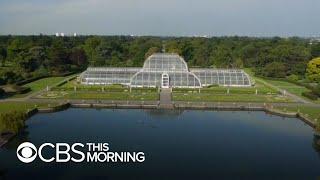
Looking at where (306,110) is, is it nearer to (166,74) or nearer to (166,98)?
(166,98)

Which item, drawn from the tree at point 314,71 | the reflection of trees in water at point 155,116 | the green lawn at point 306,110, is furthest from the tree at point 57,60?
the green lawn at point 306,110

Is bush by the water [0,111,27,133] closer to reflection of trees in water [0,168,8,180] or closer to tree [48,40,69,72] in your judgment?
reflection of trees in water [0,168,8,180]

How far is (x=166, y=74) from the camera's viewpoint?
202ft

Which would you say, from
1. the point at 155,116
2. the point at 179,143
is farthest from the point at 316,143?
the point at 155,116

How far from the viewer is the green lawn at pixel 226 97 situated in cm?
5194

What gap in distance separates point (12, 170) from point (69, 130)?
1089cm

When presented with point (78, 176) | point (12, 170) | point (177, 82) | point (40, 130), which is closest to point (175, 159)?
point (78, 176)

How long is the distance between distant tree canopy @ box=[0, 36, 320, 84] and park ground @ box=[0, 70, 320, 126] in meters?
12.4

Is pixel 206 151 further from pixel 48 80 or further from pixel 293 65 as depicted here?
pixel 293 65

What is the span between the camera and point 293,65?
79.4 metres

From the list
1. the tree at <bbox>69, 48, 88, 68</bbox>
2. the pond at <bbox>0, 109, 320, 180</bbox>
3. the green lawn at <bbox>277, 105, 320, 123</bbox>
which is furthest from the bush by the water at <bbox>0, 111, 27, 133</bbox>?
the tree at <bbox>69, 48, 88, 68</bbox>

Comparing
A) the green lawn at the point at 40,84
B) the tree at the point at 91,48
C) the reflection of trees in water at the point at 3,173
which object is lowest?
the reflection of trees in water at the point at 3,173

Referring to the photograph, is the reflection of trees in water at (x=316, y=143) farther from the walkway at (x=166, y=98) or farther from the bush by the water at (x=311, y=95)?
the bush by the water at (x=311, y=95)

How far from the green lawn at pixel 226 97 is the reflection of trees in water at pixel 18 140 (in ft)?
69.1
